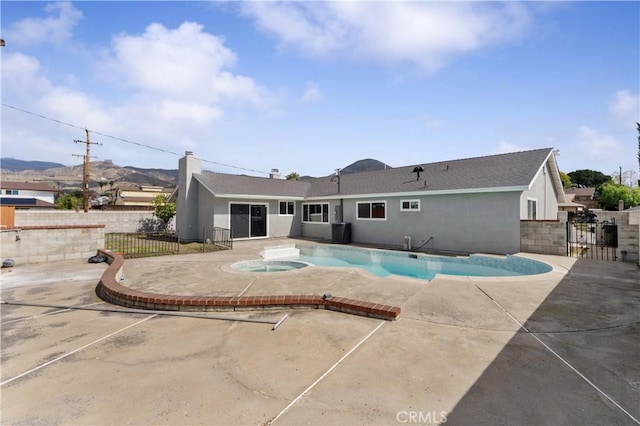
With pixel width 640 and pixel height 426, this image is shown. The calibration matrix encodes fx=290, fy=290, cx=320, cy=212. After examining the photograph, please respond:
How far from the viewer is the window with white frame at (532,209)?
41.2ft

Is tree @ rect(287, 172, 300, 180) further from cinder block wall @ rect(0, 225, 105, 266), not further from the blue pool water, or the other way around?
cinder block wall @ rect(0, 225, 105, 266)

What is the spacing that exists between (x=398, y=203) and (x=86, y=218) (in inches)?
790

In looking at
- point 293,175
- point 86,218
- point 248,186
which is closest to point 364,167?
point 293,175

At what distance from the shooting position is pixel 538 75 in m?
11.5

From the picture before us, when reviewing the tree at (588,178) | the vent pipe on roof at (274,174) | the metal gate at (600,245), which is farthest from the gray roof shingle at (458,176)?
the tree at (588,178)

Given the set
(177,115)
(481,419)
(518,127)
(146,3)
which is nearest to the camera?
(481,419)

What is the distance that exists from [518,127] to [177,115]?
71.4 ft

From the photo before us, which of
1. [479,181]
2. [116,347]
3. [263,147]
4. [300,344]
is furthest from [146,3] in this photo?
[263,147]

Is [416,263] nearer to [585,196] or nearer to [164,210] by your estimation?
[164,210]

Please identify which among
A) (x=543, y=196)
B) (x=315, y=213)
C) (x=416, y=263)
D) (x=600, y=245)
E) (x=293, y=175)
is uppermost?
(x=293, y=175)

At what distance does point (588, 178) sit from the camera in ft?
241

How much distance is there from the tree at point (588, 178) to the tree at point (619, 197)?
4371cm

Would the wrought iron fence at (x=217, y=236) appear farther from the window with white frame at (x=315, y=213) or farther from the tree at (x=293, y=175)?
the tree at (x=293, y=175)

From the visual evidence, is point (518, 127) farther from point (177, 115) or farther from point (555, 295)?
point (177, 115)
